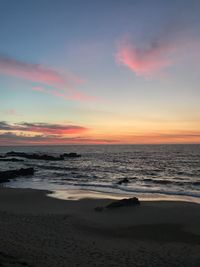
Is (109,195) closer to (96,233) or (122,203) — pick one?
(122,203)

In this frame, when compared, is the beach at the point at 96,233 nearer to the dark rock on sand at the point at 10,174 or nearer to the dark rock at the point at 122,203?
the dark rock at the point at 122,203

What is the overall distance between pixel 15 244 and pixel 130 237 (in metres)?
5.18

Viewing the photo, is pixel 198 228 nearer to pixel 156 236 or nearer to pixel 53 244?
pixel 156 236

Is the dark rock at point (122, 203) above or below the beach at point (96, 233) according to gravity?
above

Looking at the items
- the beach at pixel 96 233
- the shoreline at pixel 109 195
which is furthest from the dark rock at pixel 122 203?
the shoreline at pixel 109 195

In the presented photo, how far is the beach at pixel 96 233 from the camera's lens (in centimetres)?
1062

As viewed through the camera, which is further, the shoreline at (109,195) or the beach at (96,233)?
the shoreline at (109,195)

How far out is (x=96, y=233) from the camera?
14492 millimetres

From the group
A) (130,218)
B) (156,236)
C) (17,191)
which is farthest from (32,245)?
(17,191)

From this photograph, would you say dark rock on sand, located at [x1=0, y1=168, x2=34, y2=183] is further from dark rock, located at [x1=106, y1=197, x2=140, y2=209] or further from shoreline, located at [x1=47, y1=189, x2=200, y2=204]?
dark rock, located at [x1=106, y1=197, x2=140, y2=209]

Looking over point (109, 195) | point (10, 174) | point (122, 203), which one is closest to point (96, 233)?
point (122, 203)

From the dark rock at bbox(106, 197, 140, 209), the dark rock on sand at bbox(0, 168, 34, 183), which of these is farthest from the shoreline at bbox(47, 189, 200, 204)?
the dark rock on sand at bbox(0, 168, 34, 183)

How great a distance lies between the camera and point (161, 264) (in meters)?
10.4

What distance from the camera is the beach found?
10.6m
